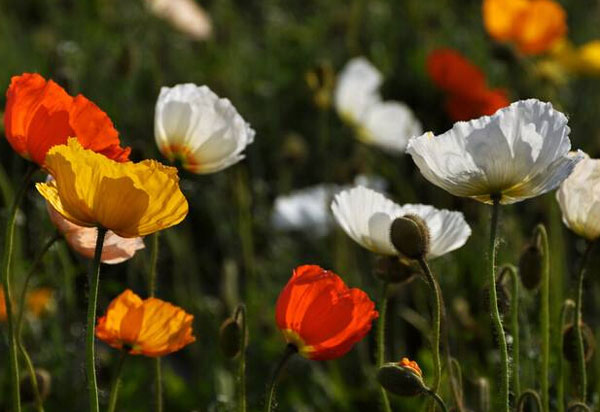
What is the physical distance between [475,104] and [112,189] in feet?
6.47

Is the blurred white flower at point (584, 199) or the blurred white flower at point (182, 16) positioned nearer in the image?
the blurred white flower at point (584, 199)

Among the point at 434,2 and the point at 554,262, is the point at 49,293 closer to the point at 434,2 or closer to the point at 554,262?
the point at 554,262

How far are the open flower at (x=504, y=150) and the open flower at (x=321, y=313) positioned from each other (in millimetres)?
150

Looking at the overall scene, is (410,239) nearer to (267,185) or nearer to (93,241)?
(93,241)

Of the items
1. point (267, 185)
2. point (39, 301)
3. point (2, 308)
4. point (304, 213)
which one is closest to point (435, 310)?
point (2, 308)

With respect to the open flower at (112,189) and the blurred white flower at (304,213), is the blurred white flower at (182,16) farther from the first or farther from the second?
the open flower at (112,189)

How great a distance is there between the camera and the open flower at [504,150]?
119 centimetres

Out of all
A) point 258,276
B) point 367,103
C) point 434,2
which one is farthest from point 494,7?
point 434,2

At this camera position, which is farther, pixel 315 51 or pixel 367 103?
pixel 315 51

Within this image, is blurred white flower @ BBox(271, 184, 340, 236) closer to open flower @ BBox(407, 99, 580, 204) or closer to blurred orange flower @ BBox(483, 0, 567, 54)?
blurred orange flower @ BBox(483, 0, 567, 54)

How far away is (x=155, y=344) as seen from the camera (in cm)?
131

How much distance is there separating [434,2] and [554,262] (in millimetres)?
2384

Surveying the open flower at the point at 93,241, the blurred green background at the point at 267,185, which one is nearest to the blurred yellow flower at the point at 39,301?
the blurred green background at the point at 267,185

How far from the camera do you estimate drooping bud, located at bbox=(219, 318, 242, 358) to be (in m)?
1.38
